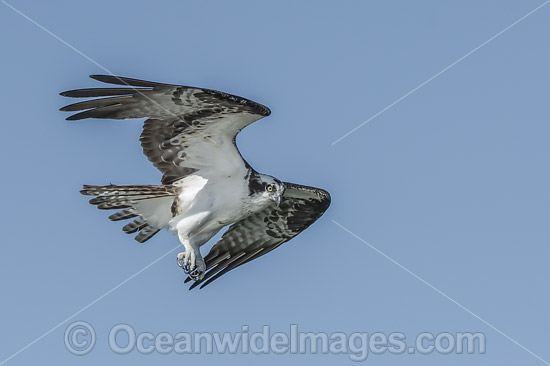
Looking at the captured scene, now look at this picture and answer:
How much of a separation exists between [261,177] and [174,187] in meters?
1.49

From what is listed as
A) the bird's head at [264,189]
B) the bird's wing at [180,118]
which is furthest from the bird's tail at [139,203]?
the bird's head at [264,189]

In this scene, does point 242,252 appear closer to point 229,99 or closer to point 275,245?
point 275,245

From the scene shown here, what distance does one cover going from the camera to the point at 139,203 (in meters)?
19.5

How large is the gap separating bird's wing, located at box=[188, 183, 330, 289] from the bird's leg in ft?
3.37

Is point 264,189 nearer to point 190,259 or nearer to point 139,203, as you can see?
point 190,259

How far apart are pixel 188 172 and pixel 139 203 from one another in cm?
99

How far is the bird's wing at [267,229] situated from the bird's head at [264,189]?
55.4 inches

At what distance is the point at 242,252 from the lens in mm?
21188

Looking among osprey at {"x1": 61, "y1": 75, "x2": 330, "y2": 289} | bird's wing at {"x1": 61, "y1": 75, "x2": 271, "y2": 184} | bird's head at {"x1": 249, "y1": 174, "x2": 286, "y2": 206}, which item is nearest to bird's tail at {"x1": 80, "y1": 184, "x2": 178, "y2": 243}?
osprey at {"x1": 61, "y1": 75, "x2": 330, "y2": 289}

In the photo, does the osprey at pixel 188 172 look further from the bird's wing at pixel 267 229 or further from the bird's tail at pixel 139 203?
the bird's wing at pixel 267 229

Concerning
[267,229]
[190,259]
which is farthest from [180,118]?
[267,229]

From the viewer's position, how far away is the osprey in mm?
18516

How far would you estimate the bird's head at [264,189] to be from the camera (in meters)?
19.4

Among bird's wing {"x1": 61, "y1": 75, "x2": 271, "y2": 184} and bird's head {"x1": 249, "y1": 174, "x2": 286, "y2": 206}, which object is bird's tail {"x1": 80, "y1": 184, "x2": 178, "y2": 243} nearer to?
bird's wing {"x1": 61, "y1": 75, "x2": 271, "y2": 184}
